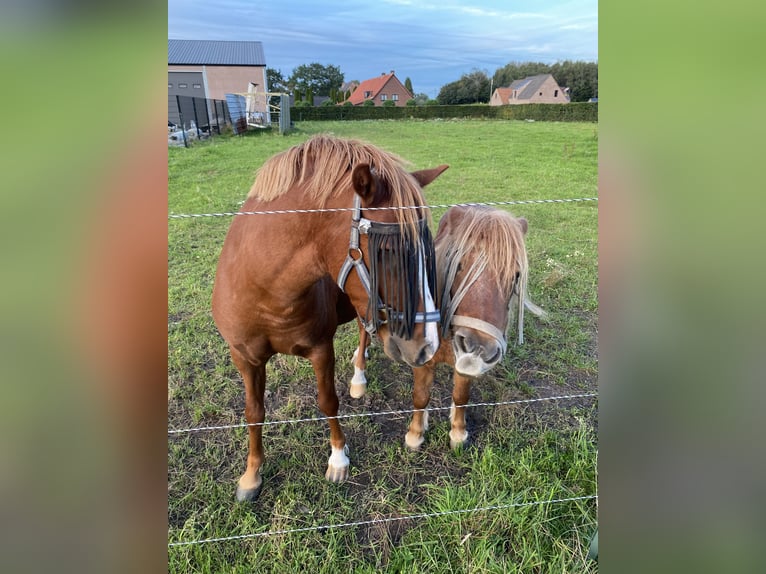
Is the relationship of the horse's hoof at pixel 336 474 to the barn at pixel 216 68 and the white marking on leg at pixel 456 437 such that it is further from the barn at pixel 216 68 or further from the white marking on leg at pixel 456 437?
the barn at pixel 216 68

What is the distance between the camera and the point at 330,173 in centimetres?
172

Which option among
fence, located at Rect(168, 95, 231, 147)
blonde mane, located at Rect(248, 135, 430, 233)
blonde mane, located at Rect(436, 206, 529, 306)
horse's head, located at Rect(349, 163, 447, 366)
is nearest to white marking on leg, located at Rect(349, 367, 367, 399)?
blonde mane, located at Rect(436, 206, 529, 306)

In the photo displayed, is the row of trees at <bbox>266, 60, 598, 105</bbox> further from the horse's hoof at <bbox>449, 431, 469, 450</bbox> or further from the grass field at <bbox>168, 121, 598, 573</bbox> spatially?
the horse's hoof at <bbox>449, 431, 469, 450</bbox>

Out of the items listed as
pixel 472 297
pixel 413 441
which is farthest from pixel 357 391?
pixel 472 297

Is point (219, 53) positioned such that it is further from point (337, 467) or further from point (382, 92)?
point (337, 467)

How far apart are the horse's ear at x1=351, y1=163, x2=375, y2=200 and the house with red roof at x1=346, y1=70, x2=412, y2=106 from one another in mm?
2056

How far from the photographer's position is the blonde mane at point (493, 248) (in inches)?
92.4

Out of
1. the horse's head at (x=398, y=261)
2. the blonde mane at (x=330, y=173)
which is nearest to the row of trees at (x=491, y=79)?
the blonde mane at (x=330, y=173)

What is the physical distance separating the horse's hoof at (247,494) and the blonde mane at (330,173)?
1473 mm

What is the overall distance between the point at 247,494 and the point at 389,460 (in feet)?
2.51

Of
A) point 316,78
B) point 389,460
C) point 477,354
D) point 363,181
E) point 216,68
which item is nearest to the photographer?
point 363,181
